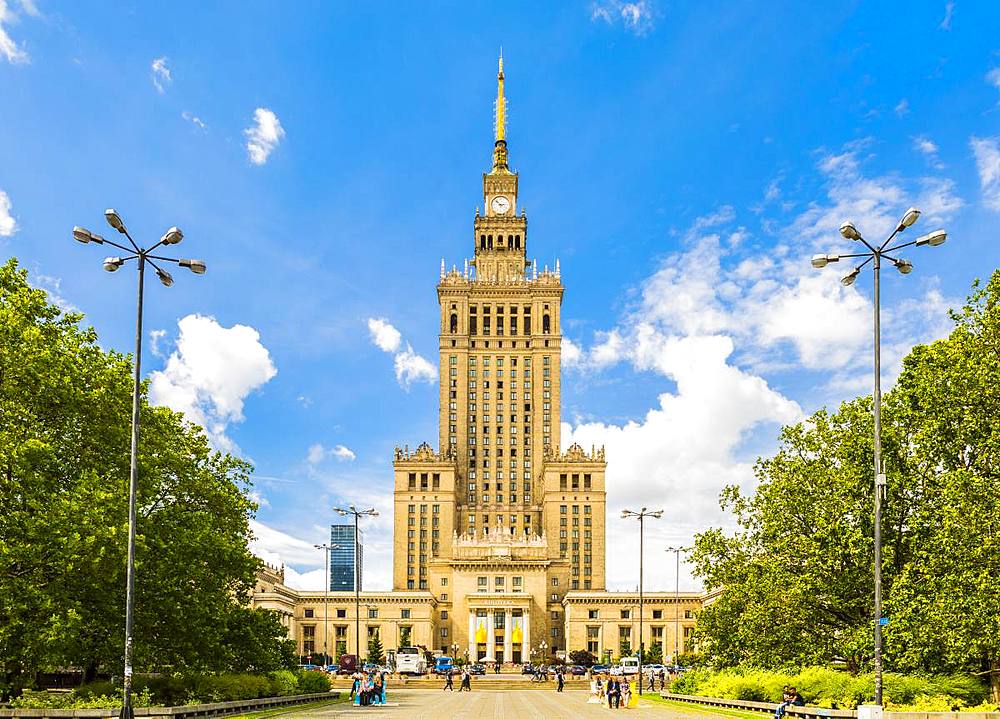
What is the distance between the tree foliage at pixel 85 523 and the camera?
34406 mm

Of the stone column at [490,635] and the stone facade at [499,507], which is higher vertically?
the stone facade at [499,507]

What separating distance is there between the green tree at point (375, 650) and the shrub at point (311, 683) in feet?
230

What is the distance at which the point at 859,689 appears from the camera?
130 ft

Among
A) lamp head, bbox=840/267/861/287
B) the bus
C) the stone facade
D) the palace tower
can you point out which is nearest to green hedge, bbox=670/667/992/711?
lamp head, bbox=840/267/861/287

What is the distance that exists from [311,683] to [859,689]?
32498mm

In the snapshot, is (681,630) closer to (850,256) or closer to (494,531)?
(494,531)

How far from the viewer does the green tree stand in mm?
133375

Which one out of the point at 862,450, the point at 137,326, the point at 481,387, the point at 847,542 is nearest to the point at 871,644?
the point at 847,542

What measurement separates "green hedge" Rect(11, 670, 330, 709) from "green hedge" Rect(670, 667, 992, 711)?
23.1 metres

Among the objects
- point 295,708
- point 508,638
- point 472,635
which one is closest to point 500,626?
point 508,638

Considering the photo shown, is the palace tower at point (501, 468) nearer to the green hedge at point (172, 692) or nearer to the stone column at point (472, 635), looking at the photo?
the stone column at point (472, 635)

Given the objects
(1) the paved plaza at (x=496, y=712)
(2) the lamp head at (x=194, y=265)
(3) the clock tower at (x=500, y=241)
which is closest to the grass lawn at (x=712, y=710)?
(1) the paved plaza at (x=496, y=712)

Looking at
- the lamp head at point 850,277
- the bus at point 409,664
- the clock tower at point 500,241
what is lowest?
the bus at point 409,664

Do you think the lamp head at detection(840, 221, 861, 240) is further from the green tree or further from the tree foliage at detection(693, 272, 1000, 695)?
the green tree
